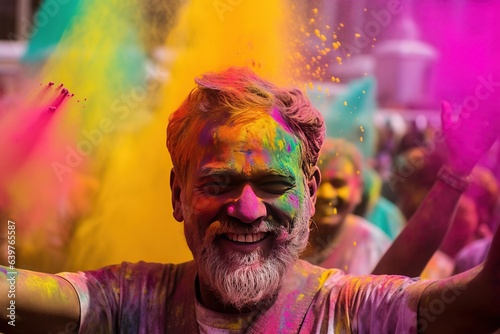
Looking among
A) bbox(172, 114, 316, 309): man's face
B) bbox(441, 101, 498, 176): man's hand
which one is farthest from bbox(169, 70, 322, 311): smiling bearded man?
bbox(441, 101, 498, 176): man's hand

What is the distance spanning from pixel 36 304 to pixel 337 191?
4.16 ft

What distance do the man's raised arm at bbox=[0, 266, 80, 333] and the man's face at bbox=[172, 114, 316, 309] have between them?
347 millimetres

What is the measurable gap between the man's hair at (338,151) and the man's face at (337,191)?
1 centimetres

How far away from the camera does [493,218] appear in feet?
10.8

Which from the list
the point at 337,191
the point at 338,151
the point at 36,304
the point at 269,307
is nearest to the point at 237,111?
the point at 269,307

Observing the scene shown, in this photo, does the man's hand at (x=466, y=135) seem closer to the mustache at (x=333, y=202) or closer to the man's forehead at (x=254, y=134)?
the mustache at (x=333, y=202)

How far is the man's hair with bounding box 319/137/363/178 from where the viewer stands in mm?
2732

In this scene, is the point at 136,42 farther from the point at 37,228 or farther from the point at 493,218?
the point at 493,218

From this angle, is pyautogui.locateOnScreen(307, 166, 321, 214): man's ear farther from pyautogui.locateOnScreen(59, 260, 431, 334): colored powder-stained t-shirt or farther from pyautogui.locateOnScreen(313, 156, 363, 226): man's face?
pyautogui.locateOnScreen(313, 156, 363, 226): man's face

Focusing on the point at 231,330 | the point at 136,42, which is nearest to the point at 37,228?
the point at 136,42

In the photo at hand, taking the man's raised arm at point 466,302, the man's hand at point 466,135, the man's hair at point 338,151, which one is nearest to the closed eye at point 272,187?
the man's raised arm at point 466,302

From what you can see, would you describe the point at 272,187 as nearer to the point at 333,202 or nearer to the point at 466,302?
the point at 466,302

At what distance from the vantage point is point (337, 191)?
9.47ft

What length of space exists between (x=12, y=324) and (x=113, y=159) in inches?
33.7
